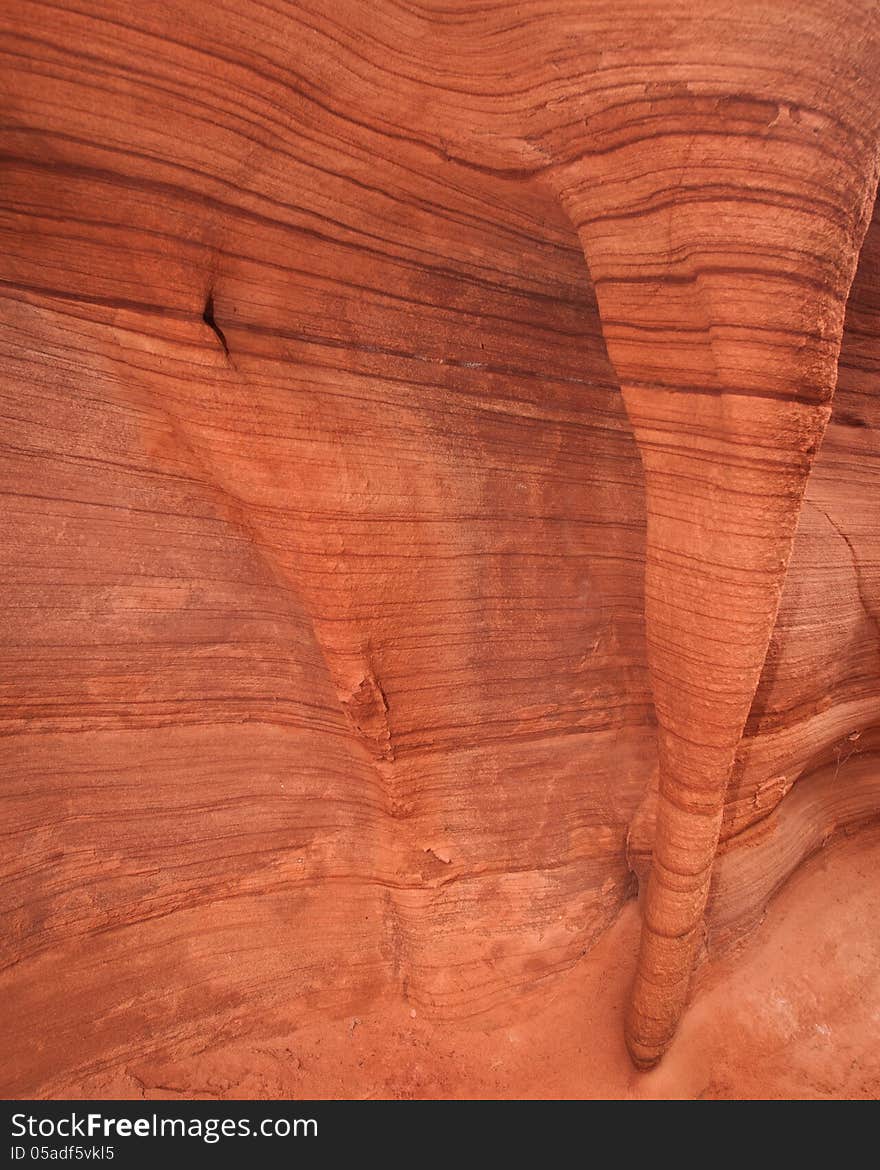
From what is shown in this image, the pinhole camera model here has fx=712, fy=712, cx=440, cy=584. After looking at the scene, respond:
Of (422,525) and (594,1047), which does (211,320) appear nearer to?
(422,525)

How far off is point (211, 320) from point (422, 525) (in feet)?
3.24

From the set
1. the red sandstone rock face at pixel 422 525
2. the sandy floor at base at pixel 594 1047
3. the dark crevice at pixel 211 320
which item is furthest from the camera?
the sandy floor at base at pixel 594 1047

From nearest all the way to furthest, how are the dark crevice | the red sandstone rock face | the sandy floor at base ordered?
the red sandstone rock face, the dark crevice, the sandy floor at base

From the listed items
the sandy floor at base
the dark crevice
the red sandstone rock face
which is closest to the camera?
the red sandstone rock face

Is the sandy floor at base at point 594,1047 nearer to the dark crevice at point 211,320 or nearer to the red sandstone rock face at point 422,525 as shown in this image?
the red sandstone rock face at point 422,525

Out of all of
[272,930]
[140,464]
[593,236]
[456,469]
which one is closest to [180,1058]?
[272,930]

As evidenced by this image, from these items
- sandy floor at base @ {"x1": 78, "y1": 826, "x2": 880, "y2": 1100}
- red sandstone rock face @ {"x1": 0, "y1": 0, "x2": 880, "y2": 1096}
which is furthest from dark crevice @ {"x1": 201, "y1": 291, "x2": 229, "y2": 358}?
sandy floor at base @ {"x1": 78, "y1": 826, "x2": 880, "y2": 1100}

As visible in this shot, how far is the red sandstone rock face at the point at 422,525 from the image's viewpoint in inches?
72.0

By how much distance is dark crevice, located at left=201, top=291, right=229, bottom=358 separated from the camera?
226 cm

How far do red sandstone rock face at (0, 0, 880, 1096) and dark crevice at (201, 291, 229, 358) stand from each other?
0.01 m

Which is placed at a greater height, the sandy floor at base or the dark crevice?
the dark crevice

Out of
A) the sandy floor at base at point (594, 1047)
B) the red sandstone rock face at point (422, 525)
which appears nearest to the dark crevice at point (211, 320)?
the red sandstone rock face at point (422, 525)

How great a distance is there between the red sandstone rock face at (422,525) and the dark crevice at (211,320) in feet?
0.03

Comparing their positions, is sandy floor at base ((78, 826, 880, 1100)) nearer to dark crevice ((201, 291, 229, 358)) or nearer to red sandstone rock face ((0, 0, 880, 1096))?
red sandstone rock face ((0, 0, 880, 1096))
